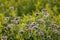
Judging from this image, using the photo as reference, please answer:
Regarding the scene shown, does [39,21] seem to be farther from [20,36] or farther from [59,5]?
[59,5]

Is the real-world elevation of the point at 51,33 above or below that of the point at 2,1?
below

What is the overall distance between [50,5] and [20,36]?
5.25ft

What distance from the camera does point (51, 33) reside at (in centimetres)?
409

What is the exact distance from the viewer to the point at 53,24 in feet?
13.6

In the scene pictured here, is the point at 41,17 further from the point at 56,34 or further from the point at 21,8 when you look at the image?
the point at 21,8

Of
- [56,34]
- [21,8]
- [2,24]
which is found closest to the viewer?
[56,34]

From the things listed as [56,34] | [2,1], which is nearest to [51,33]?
[56,34]

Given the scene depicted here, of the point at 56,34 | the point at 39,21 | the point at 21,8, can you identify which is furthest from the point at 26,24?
the point at 21,8

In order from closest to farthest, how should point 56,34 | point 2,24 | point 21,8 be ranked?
point 56,34 < point 2,24 < point 21,8

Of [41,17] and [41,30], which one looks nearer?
[41,30]

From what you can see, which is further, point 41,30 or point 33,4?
point 33,4

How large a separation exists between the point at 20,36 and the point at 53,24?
1.80 feet

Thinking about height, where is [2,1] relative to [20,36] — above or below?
above

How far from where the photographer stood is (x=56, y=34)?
4047 mm
